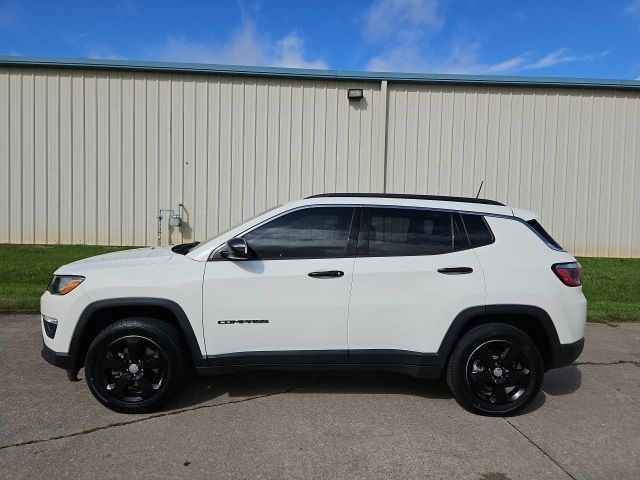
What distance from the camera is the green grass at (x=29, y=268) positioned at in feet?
24.3

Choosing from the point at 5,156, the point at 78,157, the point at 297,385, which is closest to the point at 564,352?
the point at 297,385

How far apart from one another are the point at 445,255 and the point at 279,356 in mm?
1573

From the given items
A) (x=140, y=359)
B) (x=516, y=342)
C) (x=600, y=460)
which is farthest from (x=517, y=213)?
(x=140, y=359)

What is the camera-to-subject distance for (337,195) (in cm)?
445

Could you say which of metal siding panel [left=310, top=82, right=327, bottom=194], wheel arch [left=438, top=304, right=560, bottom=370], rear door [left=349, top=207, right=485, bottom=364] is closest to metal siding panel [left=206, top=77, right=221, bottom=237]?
metal siding panel [left=310, top=82, right=327, bottom=194]

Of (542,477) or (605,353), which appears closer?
(542,477)

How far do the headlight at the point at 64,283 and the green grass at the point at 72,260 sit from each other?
369cm

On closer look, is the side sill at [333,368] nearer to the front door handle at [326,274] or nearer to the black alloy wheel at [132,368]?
the black alloy wheel at [132,368]

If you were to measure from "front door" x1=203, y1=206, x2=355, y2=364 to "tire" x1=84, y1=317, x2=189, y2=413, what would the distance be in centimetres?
33

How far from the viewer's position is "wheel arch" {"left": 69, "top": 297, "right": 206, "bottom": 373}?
13.0 feet

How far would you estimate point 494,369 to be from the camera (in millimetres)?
4148

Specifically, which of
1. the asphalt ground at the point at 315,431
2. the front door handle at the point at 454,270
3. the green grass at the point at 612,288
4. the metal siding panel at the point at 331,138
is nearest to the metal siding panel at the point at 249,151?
the metal siding panel at the point at 331,138

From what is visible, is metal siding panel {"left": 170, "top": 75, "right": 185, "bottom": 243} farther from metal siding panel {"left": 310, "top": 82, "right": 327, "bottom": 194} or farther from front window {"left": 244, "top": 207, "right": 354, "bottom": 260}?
front window {"left": 244, "top": 207, "right": 354, "bottom": 260}

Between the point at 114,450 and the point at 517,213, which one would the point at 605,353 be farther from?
the point at 114,450
